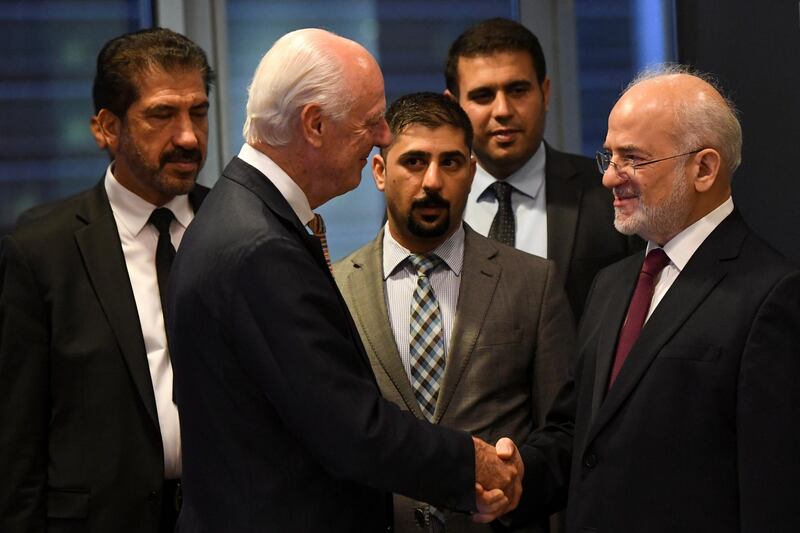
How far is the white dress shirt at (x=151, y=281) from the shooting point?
108 inches

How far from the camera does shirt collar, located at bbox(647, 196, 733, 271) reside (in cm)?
237

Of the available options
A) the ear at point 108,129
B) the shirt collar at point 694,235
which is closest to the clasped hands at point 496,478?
the shirt collar at point 694,235

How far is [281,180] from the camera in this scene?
224 centimetres

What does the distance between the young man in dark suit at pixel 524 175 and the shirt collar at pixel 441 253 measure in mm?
476

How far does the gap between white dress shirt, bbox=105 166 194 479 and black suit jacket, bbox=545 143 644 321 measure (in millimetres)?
1014

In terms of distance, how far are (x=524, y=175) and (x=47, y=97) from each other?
80.8 inches

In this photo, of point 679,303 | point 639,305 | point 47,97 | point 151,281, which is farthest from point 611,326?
point 47,97

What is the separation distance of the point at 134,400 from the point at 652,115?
1314 millimetres

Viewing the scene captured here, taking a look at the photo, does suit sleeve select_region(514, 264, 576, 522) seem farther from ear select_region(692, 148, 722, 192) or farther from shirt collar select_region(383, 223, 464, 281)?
ear select_region(692, 148, 722, 192)

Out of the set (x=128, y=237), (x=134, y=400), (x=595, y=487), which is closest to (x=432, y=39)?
(x=128, y=237)

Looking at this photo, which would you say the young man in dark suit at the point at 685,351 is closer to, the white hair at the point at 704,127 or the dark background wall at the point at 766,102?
the white hair at the point at 704,127

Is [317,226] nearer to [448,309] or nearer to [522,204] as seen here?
[448,309]

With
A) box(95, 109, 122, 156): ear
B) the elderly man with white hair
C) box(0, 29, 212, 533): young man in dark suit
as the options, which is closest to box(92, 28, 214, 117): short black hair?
box(95, 109, 122, 156): ear

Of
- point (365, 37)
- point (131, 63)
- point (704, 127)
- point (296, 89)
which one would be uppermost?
point (365, 37)
